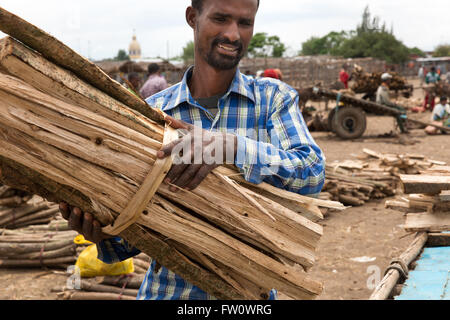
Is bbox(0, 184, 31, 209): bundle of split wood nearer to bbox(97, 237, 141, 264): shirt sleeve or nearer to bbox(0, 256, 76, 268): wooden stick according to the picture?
bbox(0, 256, 76, 268): wooden stick

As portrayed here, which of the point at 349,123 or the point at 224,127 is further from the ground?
the point at 224,127

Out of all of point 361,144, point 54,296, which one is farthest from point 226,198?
point 361,144

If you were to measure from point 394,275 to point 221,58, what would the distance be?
1.59m

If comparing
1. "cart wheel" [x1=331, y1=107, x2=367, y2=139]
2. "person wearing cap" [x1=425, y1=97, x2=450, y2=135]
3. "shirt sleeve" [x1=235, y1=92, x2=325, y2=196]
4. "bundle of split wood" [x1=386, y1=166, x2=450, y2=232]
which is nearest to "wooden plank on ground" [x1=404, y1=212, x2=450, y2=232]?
"bundle of split wood" [x1=386, y1=166, x2=450, y2=232]

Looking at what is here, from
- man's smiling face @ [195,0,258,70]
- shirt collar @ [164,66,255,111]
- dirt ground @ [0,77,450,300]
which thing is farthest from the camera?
dirt ground @ [0,77,450,300]

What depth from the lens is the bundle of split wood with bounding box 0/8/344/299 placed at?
3.90 ft

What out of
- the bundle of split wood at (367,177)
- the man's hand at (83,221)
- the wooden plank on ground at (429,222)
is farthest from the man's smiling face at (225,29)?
the bundle of split wood at (367,177)

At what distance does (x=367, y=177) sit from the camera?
798 cm

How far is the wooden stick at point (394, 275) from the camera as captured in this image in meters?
2.20

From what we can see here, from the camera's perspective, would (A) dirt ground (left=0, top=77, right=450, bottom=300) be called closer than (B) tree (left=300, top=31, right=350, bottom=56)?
Yes

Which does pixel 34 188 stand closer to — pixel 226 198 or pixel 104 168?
pixel 104 168

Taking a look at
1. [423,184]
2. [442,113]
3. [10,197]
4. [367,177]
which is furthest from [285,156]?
[442,113]

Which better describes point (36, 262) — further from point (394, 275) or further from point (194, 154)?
point (194, 154)

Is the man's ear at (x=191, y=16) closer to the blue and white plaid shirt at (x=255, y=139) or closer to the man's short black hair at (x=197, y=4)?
the man's short black hair at (x=197, y=4)
